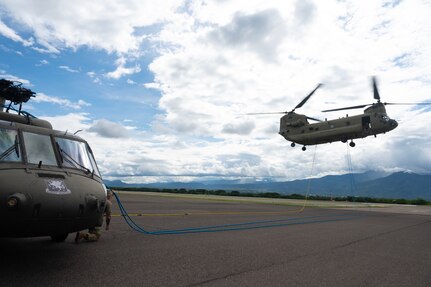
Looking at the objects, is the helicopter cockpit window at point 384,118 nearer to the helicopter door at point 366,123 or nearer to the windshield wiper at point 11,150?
the helicopter door at point 366,123

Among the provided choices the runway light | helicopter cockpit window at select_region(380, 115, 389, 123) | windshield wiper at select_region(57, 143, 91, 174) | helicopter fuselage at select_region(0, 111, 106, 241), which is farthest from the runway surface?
helicopter cockpit window at select_region(380, 115, 389, 123)

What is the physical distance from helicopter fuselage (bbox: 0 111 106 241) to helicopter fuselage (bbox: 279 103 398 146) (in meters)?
31.2

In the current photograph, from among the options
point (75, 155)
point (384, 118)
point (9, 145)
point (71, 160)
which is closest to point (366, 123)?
point (384, 118)

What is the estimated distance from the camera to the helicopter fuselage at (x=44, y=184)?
5180 millimetres

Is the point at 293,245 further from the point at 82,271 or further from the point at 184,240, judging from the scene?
the point at 82,271

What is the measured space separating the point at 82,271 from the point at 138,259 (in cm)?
127

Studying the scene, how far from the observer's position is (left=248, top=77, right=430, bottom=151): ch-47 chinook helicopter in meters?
32.9

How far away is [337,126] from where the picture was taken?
35906 millimetres

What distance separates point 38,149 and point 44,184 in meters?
1.40

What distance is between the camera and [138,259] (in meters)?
6.68

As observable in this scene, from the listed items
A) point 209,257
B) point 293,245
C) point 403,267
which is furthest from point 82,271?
point 403,267

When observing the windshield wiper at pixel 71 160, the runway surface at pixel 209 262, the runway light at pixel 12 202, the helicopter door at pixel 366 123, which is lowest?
the runway surface at pixel 209 262

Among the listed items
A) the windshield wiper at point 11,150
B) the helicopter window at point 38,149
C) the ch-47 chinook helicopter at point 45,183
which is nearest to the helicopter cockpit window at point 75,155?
the ch-47 chinook helicopter at point 45,183

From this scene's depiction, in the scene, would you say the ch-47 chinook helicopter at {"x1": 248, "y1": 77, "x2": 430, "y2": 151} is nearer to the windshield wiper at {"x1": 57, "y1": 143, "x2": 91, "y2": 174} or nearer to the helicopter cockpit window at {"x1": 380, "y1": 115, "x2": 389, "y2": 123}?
the helicopter cockpit window at {"x1": 380, "y1": 115, "x2": 389, "y2": 123}
